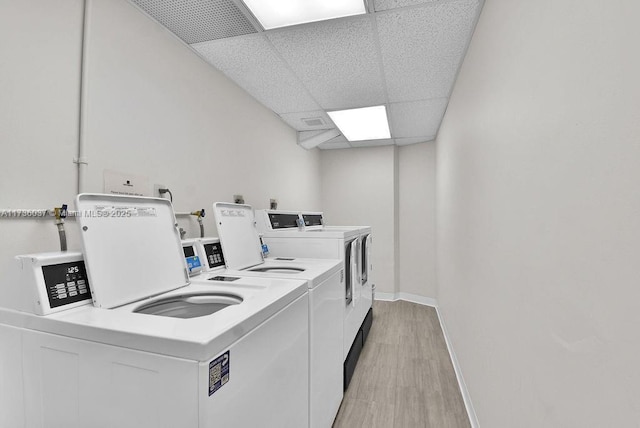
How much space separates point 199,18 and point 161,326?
5.51ft

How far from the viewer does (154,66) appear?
1721 mm

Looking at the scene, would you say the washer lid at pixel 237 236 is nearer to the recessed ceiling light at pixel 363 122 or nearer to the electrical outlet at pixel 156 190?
the electrical outlet at pixel 156 190

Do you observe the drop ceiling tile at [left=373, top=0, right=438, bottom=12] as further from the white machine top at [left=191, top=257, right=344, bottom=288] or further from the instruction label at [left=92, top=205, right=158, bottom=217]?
the instruction label at [left=92, top=205, right=158, bottom=217]

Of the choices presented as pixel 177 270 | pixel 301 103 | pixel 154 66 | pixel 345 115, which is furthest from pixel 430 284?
pixel 154 66

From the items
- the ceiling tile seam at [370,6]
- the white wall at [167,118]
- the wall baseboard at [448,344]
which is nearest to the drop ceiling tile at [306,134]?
the white wall at [167,118]

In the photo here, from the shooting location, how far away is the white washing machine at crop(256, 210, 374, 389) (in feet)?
7.23

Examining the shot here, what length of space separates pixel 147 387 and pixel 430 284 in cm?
423

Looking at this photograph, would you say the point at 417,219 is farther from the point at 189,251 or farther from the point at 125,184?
the point at 125,184

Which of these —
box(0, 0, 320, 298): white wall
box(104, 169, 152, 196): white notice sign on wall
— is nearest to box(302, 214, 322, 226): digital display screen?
box(0, 0, 320, 298): white wall

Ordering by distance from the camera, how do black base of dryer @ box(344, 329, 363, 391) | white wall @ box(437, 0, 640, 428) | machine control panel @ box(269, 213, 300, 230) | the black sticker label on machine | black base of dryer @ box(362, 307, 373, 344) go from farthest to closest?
black base of dryer @ box(362, 307, 373, 344), machine control panel @ box(269, 213, 300, 230), black base of dryer @ box(344, 329, 363, 391), the black sticker label on machine, white wall @ box(437, 0, 640, 428)

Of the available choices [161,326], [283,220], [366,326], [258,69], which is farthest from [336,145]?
[161,326]

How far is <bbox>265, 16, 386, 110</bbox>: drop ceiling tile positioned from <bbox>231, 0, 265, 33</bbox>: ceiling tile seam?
75 millimetres

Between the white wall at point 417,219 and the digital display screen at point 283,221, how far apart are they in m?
2.27

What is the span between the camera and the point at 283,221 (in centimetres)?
273
